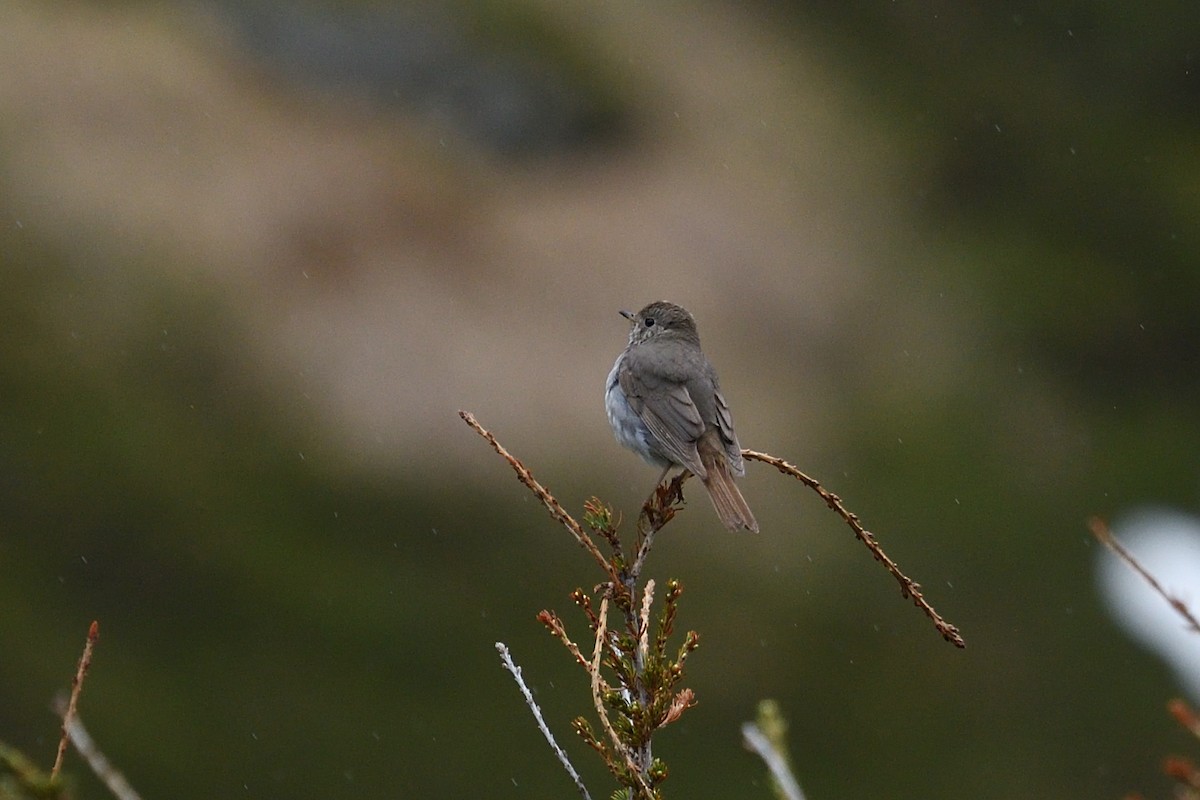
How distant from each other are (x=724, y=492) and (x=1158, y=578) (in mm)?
18027

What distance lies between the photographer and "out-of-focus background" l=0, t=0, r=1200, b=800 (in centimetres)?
2173

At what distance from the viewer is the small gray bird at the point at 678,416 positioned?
22.2ft

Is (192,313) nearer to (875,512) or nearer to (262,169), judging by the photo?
(262,169)

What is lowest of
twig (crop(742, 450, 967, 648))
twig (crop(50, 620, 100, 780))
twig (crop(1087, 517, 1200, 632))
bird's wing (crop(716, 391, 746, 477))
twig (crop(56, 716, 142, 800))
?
bird's wing (crop(716, 391, 746, 477))

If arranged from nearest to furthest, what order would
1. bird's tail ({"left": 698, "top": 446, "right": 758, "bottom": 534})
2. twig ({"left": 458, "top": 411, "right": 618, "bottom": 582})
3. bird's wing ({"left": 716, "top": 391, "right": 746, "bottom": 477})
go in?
twig ({"left": 458, "top": 411, "right": 618, "bottom": 582}), bird's tail ({"left": 698, "top": 446, "right": 758, "bottom": 534}), bird's wing ({"left": 716, "top": 391, "right": 746, "bottom": 477})

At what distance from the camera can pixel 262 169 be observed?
31.4 metres

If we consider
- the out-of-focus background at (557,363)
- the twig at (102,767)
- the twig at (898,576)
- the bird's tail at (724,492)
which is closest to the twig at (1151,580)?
the twig at (898,576)

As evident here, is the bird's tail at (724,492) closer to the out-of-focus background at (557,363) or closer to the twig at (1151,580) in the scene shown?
the twig at (1151,580)

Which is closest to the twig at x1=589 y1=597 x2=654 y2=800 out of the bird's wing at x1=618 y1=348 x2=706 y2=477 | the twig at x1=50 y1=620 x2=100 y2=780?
the twig at x1=50 y1=620 x2=100 y2=780

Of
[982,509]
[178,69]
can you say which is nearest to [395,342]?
[178,69]

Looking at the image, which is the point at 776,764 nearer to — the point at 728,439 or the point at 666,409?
the point at 728,439

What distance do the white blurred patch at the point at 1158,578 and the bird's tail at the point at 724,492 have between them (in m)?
17.1

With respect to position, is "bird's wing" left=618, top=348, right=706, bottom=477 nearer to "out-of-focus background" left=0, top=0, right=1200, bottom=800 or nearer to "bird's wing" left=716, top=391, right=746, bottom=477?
"bird's wing" left=716, top=391, right=746, bottom=477

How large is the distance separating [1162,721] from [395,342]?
49.9 feet
